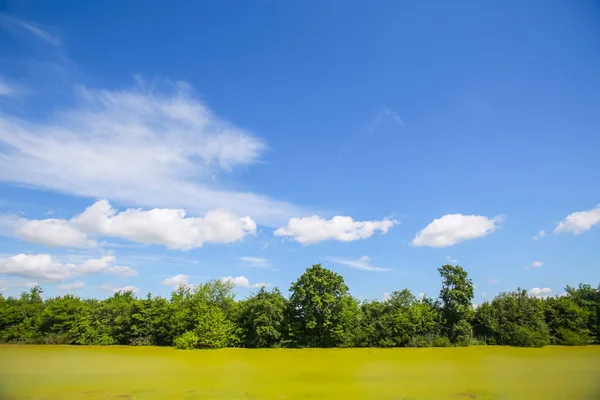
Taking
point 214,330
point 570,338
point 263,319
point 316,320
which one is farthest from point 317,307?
point 570,338

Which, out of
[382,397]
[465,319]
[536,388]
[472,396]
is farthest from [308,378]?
[465,319]

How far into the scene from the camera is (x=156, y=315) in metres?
26.9

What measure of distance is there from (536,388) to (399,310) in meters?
16.8

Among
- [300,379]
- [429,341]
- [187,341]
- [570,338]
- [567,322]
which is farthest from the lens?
[567,322]

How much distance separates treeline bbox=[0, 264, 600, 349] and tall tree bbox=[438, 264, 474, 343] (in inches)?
2.8

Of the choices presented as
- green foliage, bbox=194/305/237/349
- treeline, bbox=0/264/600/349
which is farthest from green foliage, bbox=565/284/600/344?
green foliage, bbox=194/305/237/349

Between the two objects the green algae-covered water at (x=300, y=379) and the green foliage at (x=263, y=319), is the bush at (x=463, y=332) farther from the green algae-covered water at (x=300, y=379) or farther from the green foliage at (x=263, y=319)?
the green foliage at (x=263, y=319)

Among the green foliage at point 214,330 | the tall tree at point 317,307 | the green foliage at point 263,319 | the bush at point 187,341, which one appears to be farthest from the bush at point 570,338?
the bush at point 187,341

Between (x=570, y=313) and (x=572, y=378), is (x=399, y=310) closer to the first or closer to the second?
(x=570, y=313)

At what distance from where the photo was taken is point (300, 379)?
1132 centimetres

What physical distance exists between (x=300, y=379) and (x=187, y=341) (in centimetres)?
1508

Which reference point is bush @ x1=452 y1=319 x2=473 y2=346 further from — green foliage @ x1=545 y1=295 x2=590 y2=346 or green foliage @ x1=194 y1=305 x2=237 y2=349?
green foliage @ x1=194 y1=305 x2=237 y2=349

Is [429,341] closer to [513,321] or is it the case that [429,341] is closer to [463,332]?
[463,332]

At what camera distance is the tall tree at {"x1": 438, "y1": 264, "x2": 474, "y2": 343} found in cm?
2541
